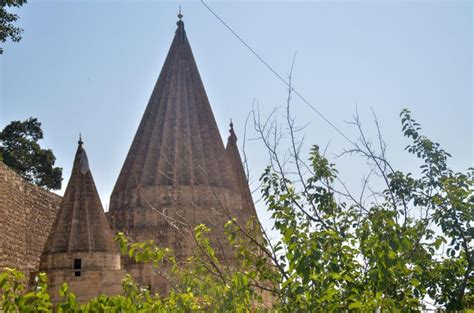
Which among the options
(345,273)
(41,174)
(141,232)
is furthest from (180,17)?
(345,273)

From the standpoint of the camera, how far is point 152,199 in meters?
15.4

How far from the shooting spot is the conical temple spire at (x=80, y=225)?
12773mm

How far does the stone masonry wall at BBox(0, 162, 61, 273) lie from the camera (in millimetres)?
13164

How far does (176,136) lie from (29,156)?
11447mm

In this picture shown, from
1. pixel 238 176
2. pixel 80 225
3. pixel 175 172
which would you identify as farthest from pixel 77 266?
pixel 238 176

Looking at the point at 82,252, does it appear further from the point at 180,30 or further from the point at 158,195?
the point at 180,30

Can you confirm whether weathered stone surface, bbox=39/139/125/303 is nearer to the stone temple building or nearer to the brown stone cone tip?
the stone temple building

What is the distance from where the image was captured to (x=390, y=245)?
4.37m

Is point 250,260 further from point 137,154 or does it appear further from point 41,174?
point 41,174

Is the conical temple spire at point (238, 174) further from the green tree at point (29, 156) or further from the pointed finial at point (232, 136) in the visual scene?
the green tree at point (29, 156)

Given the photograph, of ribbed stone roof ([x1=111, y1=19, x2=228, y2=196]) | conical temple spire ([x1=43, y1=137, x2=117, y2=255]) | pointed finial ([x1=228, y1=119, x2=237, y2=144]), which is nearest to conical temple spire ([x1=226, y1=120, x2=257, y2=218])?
pointed finial ([x1=228, y1=119, x2=237, y2=144])

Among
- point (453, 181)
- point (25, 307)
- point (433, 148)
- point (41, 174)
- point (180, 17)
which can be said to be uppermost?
point (180, 17)

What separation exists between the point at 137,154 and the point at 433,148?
11.8 metres

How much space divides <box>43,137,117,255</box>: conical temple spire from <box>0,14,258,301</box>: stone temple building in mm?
20
